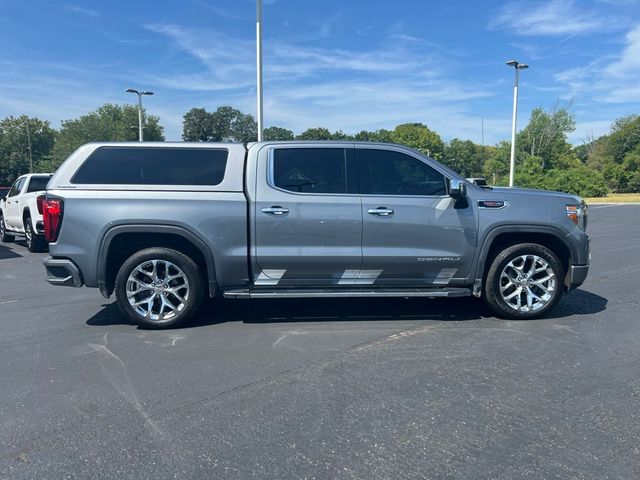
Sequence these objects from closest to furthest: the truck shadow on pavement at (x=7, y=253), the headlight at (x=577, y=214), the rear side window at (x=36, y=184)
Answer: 1. the headlight at (x=577, y=214)
2. the truck shadow on pavement at (x=7, y=253)
3. the rear side window at (x=36, y=184)

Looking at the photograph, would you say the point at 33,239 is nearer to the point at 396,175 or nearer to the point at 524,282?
the point at 396,175

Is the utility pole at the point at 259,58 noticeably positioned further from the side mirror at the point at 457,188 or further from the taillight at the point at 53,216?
the side mirror at the point at 457,188

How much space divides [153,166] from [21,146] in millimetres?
83367

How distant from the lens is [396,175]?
18.6 ft

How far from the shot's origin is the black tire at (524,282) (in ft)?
18.6

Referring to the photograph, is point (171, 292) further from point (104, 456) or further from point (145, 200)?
point (104, 456)

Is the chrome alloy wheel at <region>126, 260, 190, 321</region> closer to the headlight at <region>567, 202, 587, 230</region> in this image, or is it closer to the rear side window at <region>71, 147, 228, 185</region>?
the rear side window at <region>71, 147, 228, 185</region>

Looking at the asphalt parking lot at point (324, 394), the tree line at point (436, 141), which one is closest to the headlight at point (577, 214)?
the asphalt parking lot at point (324, 394)

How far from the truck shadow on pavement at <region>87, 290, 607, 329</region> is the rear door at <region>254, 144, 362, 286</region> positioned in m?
0.61

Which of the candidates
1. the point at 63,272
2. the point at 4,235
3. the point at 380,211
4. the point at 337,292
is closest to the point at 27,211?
the point at 4,235

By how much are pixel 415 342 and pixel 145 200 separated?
3090 millimetres

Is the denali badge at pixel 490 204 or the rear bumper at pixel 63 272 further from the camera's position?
the denali badge at pixel 490 204

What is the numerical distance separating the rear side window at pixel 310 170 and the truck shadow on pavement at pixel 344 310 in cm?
150

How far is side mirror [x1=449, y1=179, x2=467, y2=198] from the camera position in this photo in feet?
17.8
